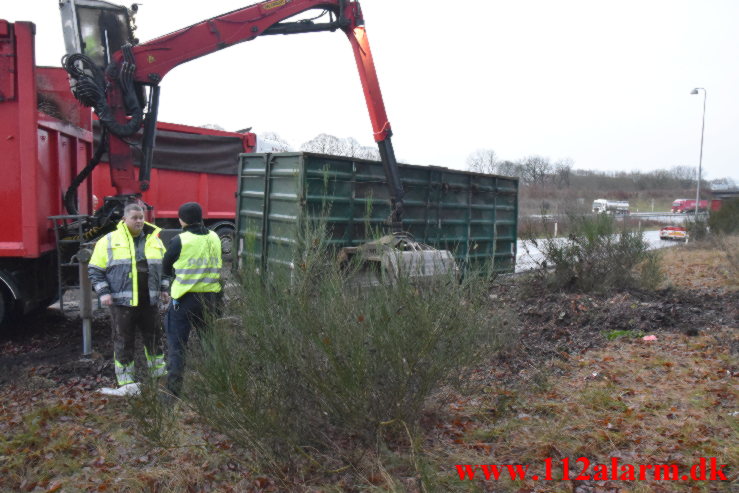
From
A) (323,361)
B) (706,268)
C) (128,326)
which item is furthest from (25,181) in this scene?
(706,268)

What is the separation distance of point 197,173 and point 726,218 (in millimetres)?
15903

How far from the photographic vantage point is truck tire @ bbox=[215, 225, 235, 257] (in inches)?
521

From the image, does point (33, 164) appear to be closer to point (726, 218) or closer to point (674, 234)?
point (726, 218)

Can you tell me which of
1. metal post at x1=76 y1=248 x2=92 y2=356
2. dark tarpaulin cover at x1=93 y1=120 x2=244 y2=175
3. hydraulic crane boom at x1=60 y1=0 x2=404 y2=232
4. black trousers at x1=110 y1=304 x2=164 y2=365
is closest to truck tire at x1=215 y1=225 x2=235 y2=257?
dark tarpaulin cover at x1=93 y1=120 x2=244 y2=175

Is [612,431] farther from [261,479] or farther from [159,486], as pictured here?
[159,486]

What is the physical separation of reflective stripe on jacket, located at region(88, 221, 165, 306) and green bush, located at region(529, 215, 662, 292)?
5665mm

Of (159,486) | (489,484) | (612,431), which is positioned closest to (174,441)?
(159,486)

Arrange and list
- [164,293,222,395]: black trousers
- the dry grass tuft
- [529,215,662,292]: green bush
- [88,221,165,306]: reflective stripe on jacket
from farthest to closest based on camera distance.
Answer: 1. the dry grass tuft
2. [529,215,662,292]: green bush
3. [88,221,165,306]: reflective stripe on jacket
4. [164,293,222,395]: black trousers

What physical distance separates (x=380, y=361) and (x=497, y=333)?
115 centimetres

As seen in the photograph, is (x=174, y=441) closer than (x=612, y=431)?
Yes

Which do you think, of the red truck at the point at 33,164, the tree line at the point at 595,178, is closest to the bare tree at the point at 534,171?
the tree line at the point at 595,178

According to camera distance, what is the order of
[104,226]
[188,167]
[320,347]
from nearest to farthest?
[320,347], [104,226], [188,167]

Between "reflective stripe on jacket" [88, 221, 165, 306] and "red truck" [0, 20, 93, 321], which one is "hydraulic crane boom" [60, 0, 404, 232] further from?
"reflective stripe on jacket" [88, 221, 165, 306]

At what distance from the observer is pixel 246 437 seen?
129 inches
